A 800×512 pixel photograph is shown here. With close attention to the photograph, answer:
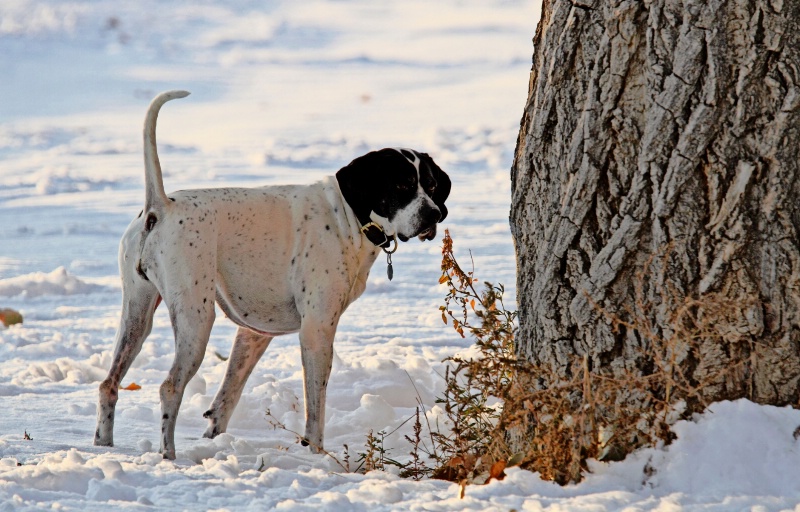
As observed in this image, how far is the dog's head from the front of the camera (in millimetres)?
5219

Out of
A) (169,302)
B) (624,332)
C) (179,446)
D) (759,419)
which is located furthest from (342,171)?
(759,419)

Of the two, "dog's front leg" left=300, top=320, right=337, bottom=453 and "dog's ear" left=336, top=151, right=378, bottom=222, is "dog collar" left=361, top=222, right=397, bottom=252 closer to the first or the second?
"dog's ear" left=336, top=151, right=378, bottom=222

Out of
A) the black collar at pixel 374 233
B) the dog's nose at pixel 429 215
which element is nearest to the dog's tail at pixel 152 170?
the black collar at pixel 374 233

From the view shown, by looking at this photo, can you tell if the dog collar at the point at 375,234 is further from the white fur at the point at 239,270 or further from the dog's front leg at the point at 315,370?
the dog's front leg at the point at 315,370

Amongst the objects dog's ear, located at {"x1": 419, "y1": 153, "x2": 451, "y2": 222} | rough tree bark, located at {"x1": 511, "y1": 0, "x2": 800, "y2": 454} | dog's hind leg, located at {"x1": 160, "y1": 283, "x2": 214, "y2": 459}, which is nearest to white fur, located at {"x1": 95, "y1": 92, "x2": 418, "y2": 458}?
dog's hind leg, located at {"x1": 160, "y1": 283, "x2": 214, "y2": 459}

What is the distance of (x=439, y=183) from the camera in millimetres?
5535

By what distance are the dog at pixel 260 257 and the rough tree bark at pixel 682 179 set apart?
160 cm

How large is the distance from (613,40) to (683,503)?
1.86m

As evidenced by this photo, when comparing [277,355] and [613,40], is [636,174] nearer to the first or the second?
[613,40]

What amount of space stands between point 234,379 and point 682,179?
3.13 metres

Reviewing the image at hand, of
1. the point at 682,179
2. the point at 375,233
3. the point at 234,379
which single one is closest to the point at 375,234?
the point at 375,233

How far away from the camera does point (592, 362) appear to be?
3809mm

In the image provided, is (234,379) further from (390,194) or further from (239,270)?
(390,194)

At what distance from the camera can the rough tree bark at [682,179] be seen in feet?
11.4
